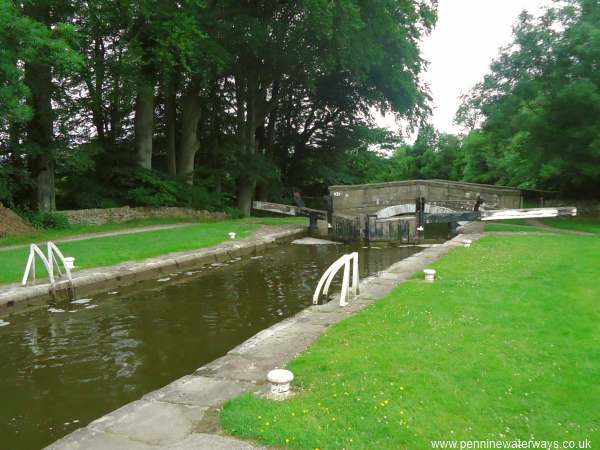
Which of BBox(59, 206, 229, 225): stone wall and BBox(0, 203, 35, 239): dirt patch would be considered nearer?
BBox(0, 203, 35, 239): dirt patch

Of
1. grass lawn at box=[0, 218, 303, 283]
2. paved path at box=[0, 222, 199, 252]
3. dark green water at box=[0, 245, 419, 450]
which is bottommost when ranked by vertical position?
dark green water at box=[0, 245, 419, 450]

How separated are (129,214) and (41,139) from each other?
14.9 feet

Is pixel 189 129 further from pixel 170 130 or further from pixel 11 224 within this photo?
pixel 11 224

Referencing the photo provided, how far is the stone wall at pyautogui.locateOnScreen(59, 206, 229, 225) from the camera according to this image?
58.4 ft

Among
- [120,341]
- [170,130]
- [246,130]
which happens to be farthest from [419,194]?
[120,341]

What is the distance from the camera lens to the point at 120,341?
6.57 meters

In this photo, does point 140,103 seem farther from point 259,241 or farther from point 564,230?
point 564,230

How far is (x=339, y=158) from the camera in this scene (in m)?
31.1

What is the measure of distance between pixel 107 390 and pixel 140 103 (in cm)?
1754

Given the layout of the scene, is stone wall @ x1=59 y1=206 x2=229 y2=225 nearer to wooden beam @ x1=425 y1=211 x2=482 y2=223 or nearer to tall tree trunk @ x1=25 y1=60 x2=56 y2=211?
tall tree trunk @ x1=25 y1=60 x2=56 y2=211

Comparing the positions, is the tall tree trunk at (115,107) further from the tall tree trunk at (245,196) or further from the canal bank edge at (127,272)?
the canal bank edge at (127,272)

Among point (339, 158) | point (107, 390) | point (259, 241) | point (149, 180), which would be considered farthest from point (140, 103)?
point (107, 390)

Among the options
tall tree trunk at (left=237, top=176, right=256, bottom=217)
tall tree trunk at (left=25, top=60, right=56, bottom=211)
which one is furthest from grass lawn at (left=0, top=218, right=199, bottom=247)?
tall tree trunk at (left=237, top=176, right=256, bottom=217)

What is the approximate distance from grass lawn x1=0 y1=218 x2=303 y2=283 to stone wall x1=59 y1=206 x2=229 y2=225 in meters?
2.62
